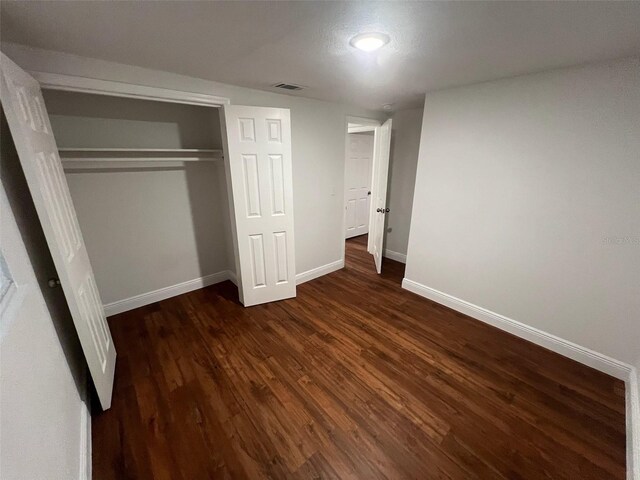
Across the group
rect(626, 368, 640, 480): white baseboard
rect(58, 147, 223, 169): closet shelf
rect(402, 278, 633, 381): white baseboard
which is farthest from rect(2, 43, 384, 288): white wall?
rect(626, 368, 640, 480): white baseboard

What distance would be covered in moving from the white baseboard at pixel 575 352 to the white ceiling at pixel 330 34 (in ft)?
6.94

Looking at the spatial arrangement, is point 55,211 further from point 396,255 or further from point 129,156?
point 396,255

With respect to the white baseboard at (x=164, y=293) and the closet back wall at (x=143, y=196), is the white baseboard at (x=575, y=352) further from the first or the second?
the closet back wall at (x=143, y=196)

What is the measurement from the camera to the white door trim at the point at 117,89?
1.65 metres

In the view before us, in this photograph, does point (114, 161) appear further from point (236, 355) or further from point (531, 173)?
point (531, 173)

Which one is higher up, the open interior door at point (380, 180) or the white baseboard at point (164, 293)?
the open interior door at point (380, 180)

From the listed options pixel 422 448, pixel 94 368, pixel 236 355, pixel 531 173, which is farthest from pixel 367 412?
pixel 531 173

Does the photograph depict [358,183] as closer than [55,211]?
No

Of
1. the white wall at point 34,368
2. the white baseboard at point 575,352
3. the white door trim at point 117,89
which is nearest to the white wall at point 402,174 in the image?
the white baseboard at point 575,352

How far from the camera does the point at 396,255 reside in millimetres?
4211

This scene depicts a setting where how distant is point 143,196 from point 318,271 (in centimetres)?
223

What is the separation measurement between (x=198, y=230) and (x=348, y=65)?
239 cm

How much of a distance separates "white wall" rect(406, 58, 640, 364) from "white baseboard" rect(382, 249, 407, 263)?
1295 millimetres

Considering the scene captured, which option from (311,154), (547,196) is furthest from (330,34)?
(547,196)
